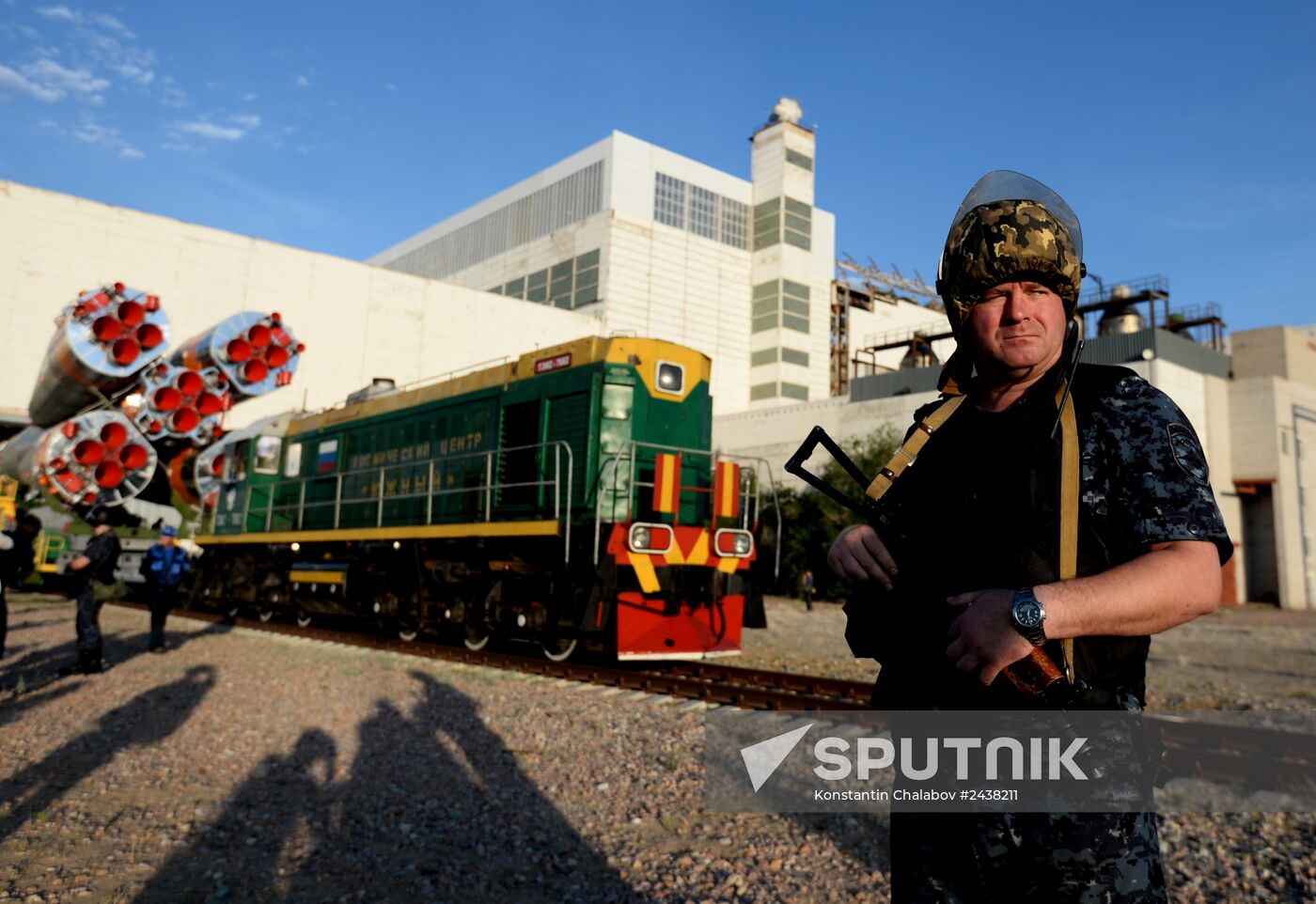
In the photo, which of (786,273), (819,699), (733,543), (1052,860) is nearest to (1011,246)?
(1052,860)

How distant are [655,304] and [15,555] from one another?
34237 mm

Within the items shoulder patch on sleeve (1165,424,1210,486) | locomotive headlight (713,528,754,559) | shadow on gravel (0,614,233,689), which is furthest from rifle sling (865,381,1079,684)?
shadow on gravel (0,614,233,689)

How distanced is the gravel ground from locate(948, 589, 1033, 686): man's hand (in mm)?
2768

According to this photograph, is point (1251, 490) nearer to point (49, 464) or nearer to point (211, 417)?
point (211, 417)

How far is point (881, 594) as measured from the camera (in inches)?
62.6

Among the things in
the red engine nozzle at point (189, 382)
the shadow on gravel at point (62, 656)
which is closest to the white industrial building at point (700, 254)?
the red engine nozzle at point (189, 382)

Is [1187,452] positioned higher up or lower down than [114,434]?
lower down

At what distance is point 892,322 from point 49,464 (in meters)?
43.3

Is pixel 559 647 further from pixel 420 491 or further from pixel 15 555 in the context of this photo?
pixel 15 555

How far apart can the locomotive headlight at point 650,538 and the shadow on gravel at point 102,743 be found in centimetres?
418

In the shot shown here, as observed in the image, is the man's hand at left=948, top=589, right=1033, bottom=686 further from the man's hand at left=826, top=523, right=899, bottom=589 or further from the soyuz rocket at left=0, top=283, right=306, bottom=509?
the soyuz rocket at left=0, top=283, right=306, bottom=509

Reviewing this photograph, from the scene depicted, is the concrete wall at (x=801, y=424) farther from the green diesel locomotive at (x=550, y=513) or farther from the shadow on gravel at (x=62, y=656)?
the shadow on gravel at (x=62, y=656)

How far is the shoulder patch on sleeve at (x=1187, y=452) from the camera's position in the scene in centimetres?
133

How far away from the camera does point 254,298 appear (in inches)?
1273
